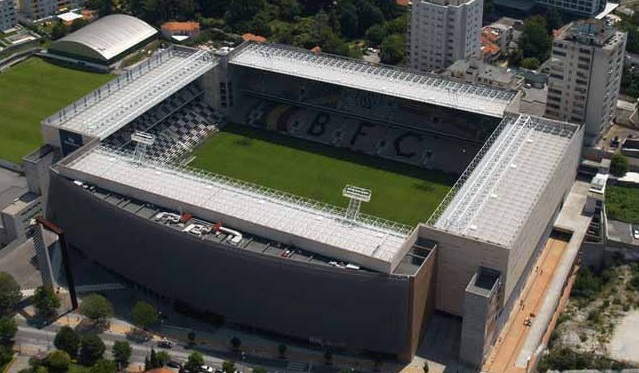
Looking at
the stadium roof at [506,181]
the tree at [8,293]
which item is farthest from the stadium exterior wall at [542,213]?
the tree at [8,293]

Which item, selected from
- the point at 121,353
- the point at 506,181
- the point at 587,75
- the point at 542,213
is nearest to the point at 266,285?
the point at 121,353

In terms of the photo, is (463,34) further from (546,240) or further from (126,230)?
(126,230)

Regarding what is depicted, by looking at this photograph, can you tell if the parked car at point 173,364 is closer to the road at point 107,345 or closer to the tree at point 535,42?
the road at point 107,345

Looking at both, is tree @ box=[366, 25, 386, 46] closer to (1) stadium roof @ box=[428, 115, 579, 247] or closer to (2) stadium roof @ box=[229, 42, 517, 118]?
(2) stadium roof @ box=[229, 42, 517, 118]

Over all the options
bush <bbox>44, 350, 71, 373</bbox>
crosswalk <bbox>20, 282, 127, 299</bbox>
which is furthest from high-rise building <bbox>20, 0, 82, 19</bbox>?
bush <bbox>44, 350, 71, 373</bbox>

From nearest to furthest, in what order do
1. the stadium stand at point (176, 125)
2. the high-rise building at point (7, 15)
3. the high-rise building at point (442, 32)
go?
the stadium stand at point (176, 125), the high-rise building at point (442, 32), the high-rise building at point (7, 15)
